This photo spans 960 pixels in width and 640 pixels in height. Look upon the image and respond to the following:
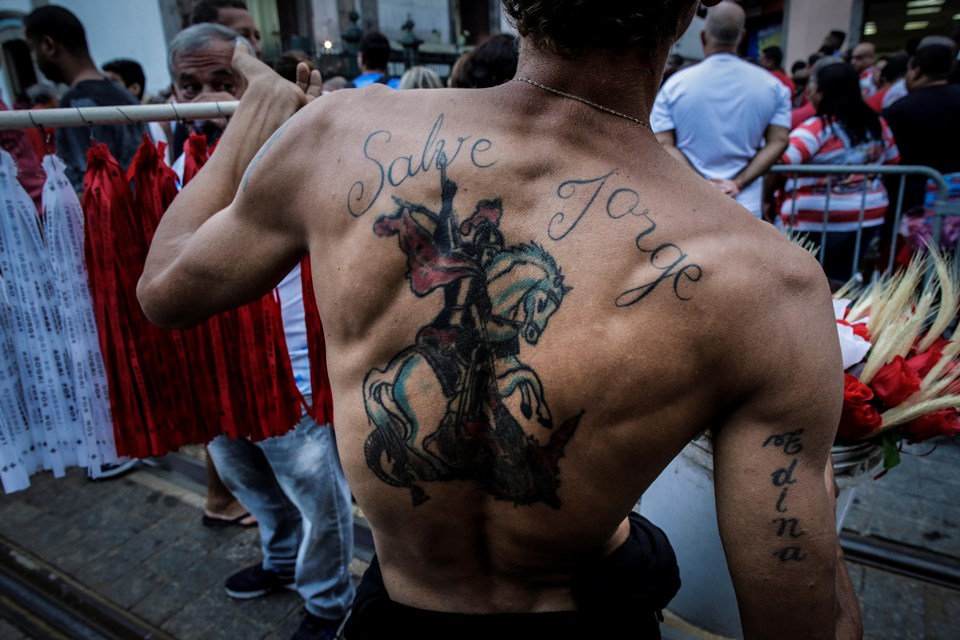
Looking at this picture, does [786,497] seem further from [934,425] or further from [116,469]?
[116,469]

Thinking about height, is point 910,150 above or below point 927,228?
above

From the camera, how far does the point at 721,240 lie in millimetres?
974

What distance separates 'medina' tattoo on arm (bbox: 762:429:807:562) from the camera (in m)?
1.00

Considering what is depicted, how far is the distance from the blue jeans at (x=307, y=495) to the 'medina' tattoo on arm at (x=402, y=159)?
1.50 meters

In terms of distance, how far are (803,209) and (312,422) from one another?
12.1 feet

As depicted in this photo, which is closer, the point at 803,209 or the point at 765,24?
the point at 803,209

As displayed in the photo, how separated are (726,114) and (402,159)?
11.1 feet

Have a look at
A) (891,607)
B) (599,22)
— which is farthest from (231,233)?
(891,607)

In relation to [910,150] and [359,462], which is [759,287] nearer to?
[359,462]

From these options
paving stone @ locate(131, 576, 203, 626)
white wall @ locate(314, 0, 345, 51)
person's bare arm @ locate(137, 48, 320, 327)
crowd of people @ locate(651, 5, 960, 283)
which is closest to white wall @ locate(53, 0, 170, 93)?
white wall @ locate(314, 0, 345, 51)

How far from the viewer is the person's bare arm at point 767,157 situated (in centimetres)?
391

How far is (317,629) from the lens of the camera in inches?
101

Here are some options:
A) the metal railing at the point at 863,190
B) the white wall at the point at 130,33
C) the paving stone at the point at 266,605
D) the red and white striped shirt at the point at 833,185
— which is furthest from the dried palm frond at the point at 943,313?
the white wall at the point at 130,33

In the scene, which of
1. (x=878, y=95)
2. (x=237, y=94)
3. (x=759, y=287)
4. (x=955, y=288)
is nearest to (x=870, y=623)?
(x=955, y=288)
